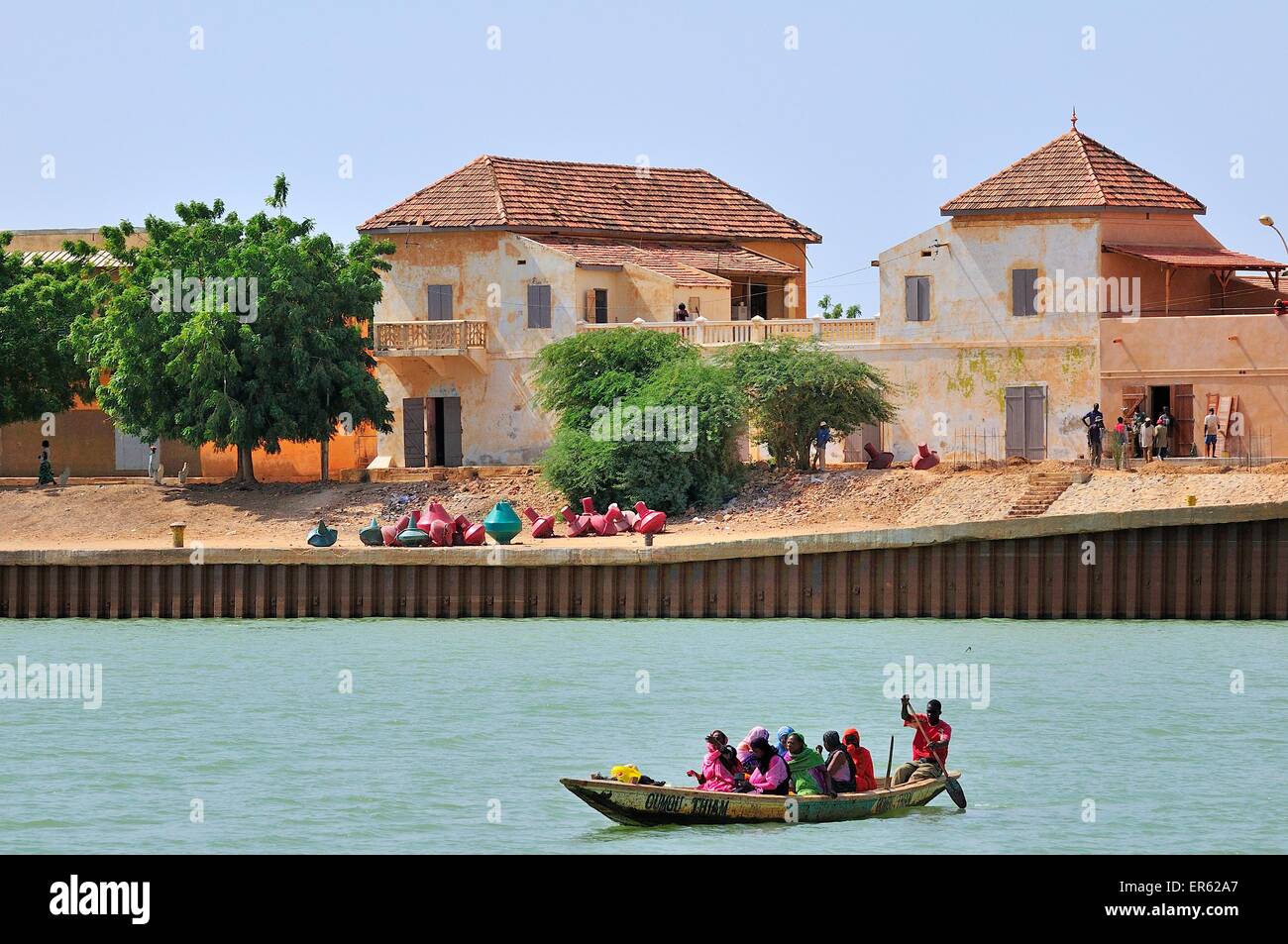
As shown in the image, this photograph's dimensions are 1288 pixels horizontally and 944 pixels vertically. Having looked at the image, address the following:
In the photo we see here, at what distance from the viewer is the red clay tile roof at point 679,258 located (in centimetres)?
7182

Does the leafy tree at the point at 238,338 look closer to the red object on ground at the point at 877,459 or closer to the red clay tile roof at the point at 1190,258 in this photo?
the red object on ground at the point at 877,459

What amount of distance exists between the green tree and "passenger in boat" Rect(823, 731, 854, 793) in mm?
33253

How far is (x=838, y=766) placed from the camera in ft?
99.7

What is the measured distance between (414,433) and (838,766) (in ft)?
140

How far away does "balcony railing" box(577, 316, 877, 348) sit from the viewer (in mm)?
66562

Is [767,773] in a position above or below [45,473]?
below

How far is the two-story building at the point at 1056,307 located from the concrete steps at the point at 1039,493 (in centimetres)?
486

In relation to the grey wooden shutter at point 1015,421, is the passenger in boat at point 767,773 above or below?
below

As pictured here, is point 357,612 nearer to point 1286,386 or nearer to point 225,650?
point 225,650

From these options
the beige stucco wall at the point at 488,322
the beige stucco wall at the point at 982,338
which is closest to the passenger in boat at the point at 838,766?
the beige stucco wall at the point at 982,338

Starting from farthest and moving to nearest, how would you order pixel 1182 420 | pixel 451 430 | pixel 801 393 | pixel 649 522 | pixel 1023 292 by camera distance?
pixel 451 430 < pixel 1023 292 < pixel 801 393 < pixel 1182 420 < pixel 649 522

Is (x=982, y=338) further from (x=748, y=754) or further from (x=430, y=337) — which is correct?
(x=748, y=754)

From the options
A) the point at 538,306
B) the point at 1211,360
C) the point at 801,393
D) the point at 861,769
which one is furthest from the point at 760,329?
the point at 861,769

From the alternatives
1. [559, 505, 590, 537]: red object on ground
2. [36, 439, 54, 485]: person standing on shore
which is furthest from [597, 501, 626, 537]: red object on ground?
[36, 439, 54, 485]: person standing on shore
